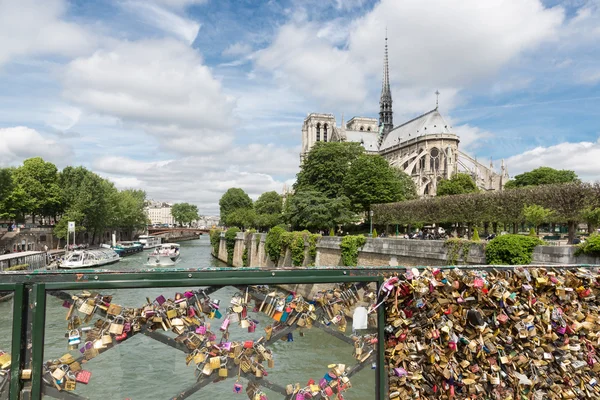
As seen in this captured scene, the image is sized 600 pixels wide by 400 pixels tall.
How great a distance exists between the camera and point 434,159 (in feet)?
310

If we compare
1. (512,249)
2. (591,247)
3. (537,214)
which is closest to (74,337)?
(591,247)

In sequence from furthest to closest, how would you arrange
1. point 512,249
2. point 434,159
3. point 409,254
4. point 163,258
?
point 434,159
point 163,258
point 409,254
point 512,249

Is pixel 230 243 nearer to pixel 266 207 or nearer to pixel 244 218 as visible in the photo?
pixel 244 218

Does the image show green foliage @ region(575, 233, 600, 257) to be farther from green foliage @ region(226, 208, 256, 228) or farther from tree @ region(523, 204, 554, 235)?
green foliage @ region(226, 208, 256, 228)

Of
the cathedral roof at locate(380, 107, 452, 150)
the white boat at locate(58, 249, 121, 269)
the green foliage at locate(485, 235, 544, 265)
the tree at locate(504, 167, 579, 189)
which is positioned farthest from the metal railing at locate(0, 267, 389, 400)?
the cathedral roof at locate(380, 107, 452, 150)

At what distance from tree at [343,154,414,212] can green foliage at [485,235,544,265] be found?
36445 mm

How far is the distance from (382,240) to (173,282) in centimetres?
2169

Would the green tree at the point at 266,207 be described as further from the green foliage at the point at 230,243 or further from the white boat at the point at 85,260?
the white boat at the point at 85,260

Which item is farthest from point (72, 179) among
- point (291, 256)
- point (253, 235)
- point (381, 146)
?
point (381, 146)

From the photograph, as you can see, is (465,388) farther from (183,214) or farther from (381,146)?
(183,214)

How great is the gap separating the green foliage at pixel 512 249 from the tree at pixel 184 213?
18248 cm

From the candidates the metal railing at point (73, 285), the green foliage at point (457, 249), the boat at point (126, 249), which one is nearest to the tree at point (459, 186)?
the boat at point (126, 249)

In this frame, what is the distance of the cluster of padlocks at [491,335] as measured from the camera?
310 cm

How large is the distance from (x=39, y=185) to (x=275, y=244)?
126 feet
